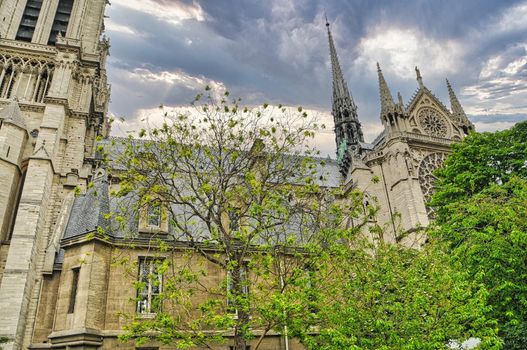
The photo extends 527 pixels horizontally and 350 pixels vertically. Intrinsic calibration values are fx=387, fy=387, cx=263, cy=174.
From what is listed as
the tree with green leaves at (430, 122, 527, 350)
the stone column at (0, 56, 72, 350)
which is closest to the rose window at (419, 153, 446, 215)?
the tree with green leaves at (430, 122, 527, 350)

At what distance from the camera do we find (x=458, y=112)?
4347cm

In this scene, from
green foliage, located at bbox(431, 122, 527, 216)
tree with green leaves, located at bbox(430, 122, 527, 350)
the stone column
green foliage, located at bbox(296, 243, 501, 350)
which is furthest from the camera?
green foliage, located at bbox(431, 122, 527, 216)

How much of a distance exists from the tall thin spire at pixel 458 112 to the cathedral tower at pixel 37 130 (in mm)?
37897

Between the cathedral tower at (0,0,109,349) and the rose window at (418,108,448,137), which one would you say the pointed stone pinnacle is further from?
the cathedral tower at (0,0,109,349)

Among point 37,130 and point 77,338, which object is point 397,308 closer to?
point 77,338

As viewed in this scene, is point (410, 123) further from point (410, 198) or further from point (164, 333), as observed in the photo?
point (164, 333)

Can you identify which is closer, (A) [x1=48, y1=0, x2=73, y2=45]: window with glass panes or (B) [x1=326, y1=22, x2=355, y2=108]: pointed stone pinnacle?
(A) [x1=48, y1=0, x2=73, y2=45]: window with glass panes

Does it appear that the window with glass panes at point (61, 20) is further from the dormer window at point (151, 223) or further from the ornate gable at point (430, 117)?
the ornate gable at point (430, 117)

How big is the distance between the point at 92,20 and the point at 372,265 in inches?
1626

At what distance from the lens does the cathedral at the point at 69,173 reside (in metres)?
15.0

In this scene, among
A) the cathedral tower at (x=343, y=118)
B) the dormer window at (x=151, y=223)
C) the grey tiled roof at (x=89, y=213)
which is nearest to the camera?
the grey tiled roof at (x=89, y=213)

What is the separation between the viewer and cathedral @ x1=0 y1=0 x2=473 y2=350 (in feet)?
49.2

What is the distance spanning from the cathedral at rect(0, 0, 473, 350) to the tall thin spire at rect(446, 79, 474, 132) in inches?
6.1

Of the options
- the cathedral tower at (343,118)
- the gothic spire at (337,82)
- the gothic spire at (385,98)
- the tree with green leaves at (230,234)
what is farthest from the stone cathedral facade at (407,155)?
the tree with green leaves at (230,234)
